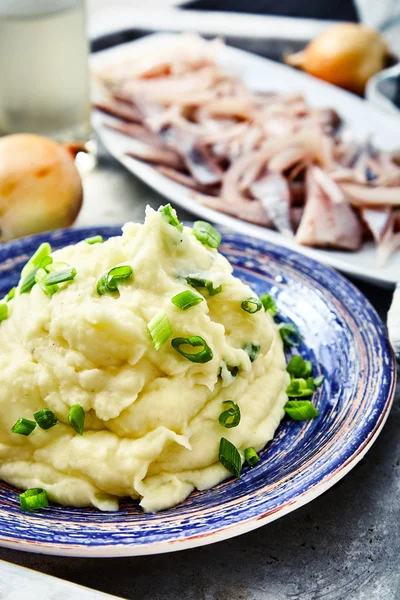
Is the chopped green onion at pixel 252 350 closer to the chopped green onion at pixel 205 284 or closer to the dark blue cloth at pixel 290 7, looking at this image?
the chopped green onion at pixel 205 284

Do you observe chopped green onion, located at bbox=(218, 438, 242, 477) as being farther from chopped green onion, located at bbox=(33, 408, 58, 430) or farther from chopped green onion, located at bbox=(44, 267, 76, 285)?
chopped green onion, located at bbox=(44, 267, 76, 285)

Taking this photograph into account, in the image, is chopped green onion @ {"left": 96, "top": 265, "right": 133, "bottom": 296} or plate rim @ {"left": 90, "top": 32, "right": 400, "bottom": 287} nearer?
chopped green onion @ {"left": 96, "top": 265, "right": 133, "bottom": 296}

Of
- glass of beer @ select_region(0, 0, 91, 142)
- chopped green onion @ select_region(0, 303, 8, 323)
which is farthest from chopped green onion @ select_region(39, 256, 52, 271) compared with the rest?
glass of beer @ select_region(0, 0, 91, 142)

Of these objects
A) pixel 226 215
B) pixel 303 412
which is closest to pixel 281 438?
pixel 303 412

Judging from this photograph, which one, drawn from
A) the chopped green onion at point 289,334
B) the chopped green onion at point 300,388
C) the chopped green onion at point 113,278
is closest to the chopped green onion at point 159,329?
the chopped green onion at point 113,278

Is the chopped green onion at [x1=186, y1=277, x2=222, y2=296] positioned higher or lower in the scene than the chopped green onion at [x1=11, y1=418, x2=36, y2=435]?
higher

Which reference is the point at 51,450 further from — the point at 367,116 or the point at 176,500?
the point at 367,116
